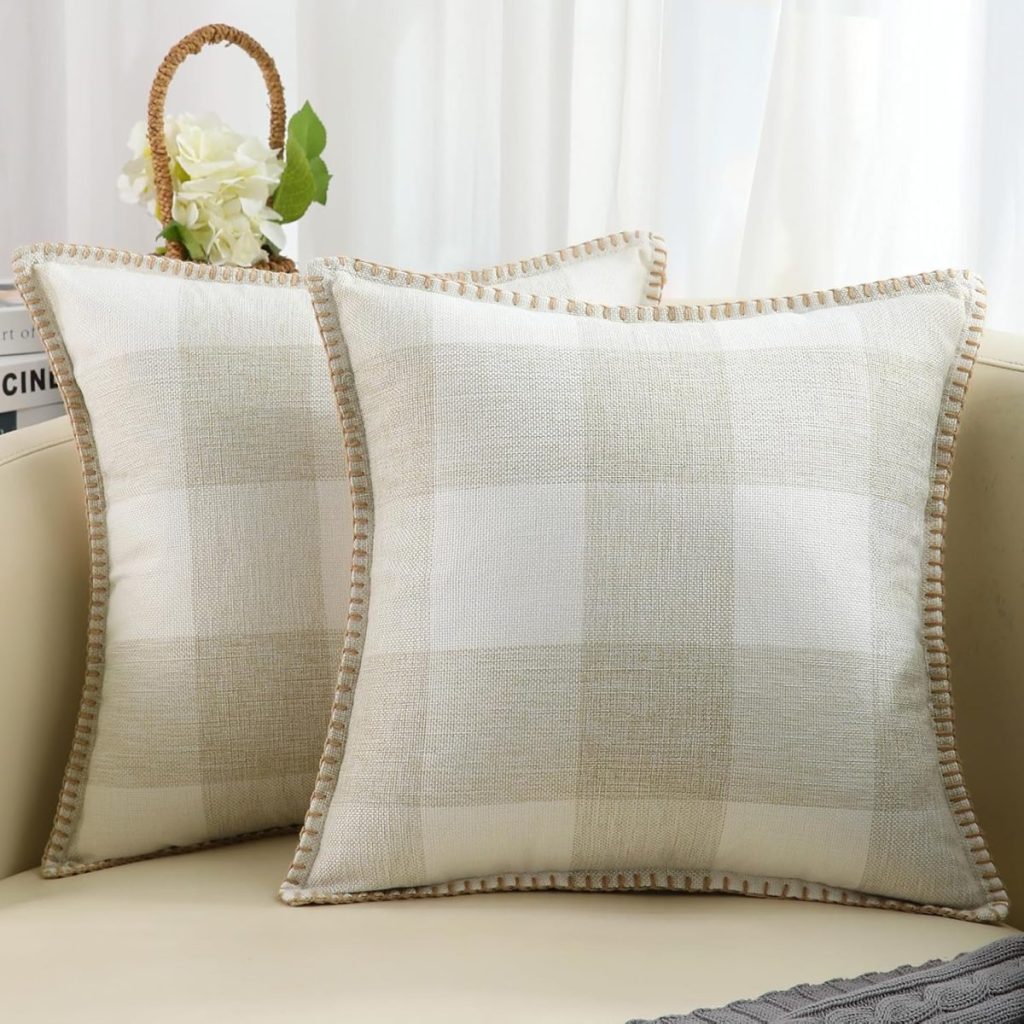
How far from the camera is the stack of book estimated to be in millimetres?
1370

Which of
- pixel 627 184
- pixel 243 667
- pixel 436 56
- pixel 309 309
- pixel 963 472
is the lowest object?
pixel 243 667

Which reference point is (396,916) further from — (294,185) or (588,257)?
(294,185)

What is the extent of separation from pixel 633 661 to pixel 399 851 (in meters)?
0.20

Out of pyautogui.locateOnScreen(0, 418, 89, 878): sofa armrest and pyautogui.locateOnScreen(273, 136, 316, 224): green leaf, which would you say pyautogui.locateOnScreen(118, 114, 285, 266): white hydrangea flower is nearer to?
pyautogui.locateOnScreen(273, 136, 316, 224): green leaf

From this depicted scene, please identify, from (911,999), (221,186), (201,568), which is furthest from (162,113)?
(911,999)

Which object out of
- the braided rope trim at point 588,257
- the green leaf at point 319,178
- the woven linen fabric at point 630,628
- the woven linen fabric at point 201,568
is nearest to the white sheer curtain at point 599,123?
the green leaf at point 319,178

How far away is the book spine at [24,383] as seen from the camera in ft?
4.49

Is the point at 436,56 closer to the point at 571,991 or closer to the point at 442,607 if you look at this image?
the point at 442,607

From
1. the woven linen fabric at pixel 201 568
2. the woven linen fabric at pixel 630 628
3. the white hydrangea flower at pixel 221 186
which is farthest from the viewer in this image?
the white hydrangea flower at pixel 221 186

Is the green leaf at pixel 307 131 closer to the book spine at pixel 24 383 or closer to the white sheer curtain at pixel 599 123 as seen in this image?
the white sheer curtain at pixel 599 123

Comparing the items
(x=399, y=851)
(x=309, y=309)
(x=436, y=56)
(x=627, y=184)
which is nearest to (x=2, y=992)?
(x=399, y=851)

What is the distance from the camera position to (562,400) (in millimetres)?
854

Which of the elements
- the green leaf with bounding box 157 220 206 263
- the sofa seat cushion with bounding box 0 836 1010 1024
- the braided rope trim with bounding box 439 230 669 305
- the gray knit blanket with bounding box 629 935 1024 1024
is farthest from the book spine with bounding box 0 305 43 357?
the gray knit blanket with bounding box 629 935 1024 1024

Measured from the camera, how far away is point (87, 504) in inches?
39.8
